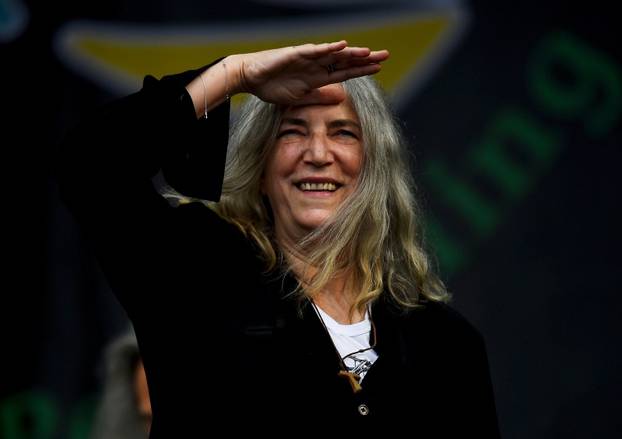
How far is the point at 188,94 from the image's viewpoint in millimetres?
2197

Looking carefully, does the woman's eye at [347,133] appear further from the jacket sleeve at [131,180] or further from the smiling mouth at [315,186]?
the jacket sleeve at [131,180]

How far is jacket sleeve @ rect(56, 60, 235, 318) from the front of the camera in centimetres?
210

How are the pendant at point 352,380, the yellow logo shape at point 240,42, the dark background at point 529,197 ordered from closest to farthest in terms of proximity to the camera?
the pendant at point 352,380 < the yellow logo shape at point 240,42 < the dark background at point 529,197

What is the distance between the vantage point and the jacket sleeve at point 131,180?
210cm

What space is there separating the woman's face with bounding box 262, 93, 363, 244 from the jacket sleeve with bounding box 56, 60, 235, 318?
0.26 metres

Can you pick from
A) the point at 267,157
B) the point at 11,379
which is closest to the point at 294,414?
the point at 267,157

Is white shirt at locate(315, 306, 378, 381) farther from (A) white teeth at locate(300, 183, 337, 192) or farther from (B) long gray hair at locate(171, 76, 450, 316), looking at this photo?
(A) white teeth at locate(300, 183, 337, 192)

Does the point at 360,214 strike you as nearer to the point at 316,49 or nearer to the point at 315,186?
the point at 315,186

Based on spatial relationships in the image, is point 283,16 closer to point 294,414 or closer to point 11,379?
point 11,379

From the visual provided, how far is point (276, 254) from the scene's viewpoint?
238cm

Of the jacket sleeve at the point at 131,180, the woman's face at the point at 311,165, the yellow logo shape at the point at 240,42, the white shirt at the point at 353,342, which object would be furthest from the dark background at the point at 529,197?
the jacket sleeve at the point at 131,180

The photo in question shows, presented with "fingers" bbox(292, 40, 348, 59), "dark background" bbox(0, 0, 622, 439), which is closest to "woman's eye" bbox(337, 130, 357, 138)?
"fingers" bbox(292, 40, 348, 59)

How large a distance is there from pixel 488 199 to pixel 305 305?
166 centimetres

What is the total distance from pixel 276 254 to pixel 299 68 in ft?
1.26
